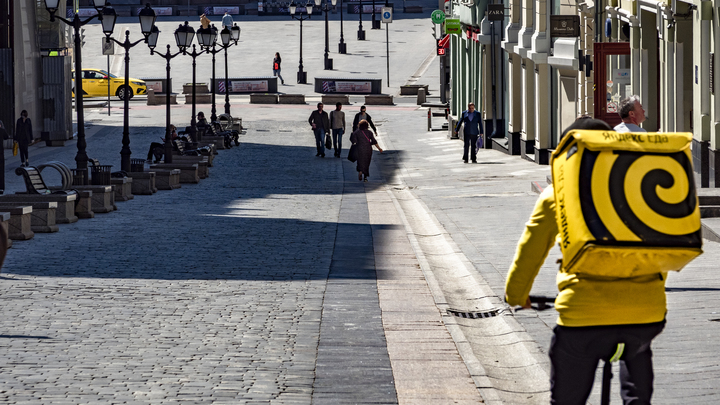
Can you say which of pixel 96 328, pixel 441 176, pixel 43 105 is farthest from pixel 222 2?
pixel 96 328

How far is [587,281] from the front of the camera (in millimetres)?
4246

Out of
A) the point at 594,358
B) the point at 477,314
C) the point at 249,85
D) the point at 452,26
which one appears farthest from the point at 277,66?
the point at 594,358

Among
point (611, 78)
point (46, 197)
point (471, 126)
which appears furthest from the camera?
point (471, 126)

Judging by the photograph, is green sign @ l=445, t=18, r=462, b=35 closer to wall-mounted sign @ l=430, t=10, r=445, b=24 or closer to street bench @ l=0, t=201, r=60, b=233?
wall-mounted sign @ l=430, t=10, r=445, b=24

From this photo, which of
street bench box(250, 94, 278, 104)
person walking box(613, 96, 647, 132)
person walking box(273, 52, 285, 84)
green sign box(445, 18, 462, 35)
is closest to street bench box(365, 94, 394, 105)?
street bench box(250, 94, 278, 104)

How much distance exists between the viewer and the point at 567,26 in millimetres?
25297

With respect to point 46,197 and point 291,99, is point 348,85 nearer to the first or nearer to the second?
point 291,99

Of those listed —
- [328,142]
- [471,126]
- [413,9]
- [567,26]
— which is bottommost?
[328,142]

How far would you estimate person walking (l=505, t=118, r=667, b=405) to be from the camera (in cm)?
423

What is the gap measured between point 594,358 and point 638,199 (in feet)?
2.19

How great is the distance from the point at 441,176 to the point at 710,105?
409 inches

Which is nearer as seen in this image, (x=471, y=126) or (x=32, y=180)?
(x=32, y=180)

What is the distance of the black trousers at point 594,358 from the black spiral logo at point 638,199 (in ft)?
1.36

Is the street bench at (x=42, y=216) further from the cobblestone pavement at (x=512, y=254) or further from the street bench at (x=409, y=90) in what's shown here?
the street bench at (x=409, y=90)
